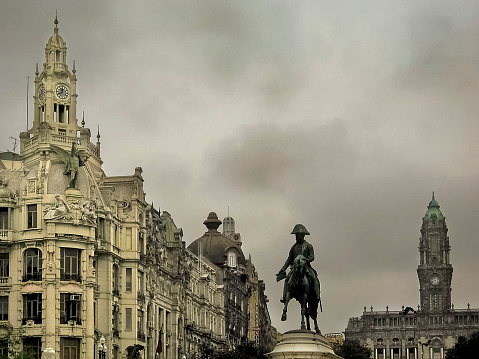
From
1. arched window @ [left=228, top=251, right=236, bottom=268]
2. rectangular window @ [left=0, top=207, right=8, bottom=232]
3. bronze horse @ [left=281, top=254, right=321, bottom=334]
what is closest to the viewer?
bronze horse @ [left=281, top=254, right=321, bottom=334]

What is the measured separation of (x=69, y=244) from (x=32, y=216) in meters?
4.38

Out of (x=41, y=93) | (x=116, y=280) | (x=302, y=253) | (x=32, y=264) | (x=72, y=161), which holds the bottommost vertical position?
(x=302, y=253)

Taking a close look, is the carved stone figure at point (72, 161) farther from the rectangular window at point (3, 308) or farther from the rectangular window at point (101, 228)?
the rectangular window at point (3, 308)

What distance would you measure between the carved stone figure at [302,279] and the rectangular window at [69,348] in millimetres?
54982

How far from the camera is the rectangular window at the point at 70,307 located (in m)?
112

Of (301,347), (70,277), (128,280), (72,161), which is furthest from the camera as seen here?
(128,280)

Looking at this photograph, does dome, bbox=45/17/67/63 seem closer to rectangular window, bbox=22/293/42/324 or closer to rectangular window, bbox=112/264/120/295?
rectangular window, bbox=112/264/120/295

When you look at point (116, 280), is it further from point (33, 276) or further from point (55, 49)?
point (55, 49)

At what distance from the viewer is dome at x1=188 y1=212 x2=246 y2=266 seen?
18700 centimetres

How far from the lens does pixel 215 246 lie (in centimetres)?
18850

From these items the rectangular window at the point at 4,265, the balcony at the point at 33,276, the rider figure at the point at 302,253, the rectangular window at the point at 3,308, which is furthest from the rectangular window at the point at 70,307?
the rider figure at the point at 302,253

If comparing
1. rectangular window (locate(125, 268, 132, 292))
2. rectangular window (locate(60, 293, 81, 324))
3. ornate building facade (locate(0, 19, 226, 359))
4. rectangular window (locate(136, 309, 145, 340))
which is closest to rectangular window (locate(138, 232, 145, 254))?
ornate building facade (locate(0, 19, 226, 359))

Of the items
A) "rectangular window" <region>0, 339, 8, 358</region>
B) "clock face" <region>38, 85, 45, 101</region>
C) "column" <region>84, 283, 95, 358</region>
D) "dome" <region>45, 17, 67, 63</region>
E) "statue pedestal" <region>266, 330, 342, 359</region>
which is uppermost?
"dome" <region>45, 17, 67, 63</region>

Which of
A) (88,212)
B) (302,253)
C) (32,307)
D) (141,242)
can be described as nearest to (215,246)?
(141,242)
